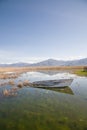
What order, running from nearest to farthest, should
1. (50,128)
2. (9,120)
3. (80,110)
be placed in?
(50,128) < (9,120) < (80,110)

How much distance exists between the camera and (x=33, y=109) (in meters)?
16.8

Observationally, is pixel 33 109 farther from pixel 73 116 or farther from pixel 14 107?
pixel 73 116

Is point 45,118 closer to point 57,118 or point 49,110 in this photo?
point 57,118

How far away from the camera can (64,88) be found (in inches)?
1057

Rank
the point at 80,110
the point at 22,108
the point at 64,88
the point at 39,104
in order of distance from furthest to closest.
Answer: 1. the point at 64,88
2. the point at 39,104
3. the point at 22,108
4. the point at 80,110

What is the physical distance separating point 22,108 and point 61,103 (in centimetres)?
421

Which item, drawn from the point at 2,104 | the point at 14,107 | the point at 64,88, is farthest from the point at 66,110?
the point at 64,88

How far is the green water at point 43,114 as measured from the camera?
12437 mm

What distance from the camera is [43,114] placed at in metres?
15.2

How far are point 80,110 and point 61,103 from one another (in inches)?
120

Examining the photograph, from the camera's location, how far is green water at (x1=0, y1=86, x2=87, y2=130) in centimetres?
1244

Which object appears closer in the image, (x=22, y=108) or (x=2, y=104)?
(x=22, y=108)

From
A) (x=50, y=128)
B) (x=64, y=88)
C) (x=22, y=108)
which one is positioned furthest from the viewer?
(x=64, y=88)

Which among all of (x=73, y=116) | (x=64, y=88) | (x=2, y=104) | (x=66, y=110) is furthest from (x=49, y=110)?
(x=64, y=88)
